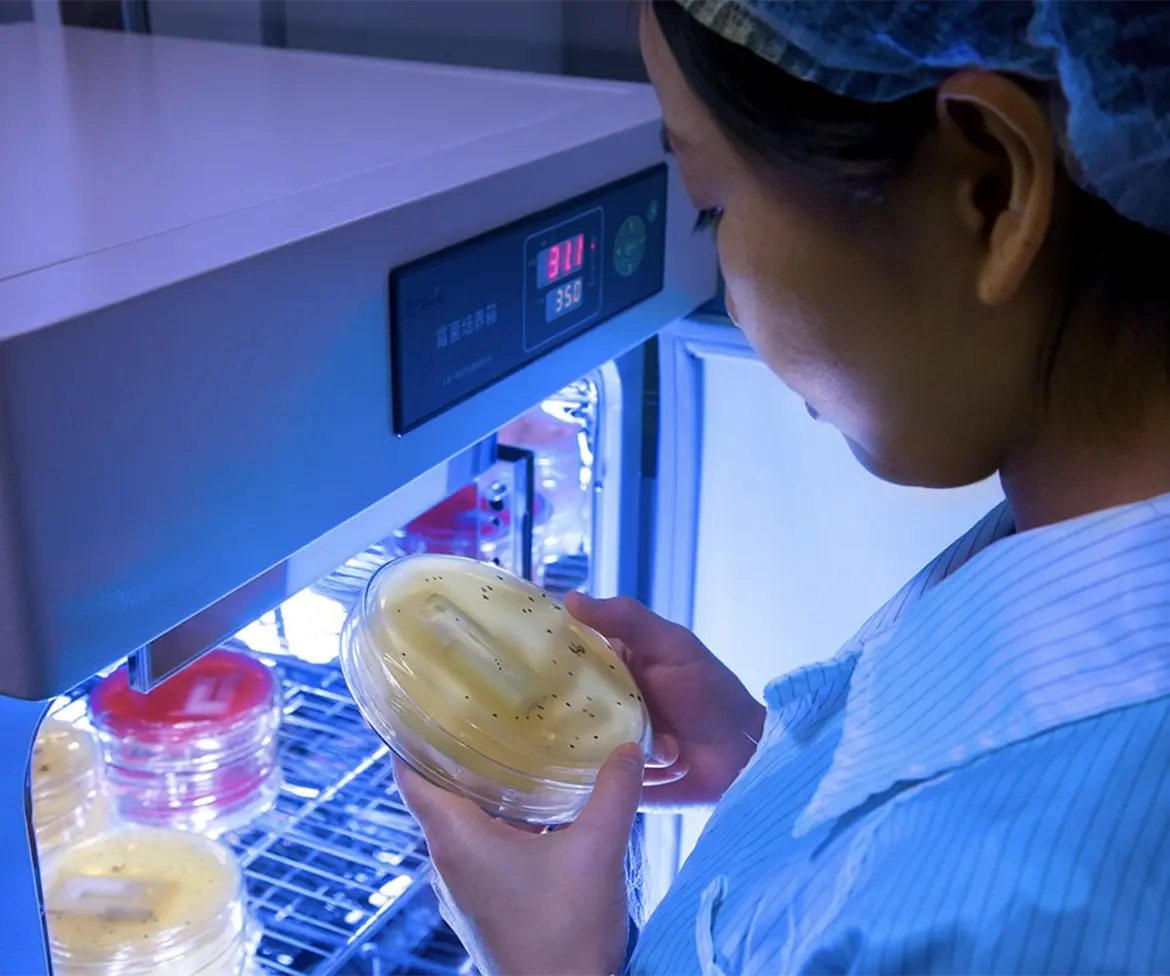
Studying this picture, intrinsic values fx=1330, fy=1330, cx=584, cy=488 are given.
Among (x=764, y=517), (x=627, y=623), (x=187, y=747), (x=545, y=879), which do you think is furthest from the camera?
(x=764, y=517)

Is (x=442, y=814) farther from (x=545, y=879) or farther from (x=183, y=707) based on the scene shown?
(x=183, y=707)

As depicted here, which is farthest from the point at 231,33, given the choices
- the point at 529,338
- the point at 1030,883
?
the point at 1030,883

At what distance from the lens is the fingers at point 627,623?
889mm

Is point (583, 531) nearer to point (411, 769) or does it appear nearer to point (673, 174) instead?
point (673, 174)

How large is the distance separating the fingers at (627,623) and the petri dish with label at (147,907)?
13.9 inches

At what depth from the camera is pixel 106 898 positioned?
0.96 m

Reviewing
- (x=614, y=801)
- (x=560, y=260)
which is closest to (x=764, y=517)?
(x=560, y=260)

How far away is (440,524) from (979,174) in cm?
83

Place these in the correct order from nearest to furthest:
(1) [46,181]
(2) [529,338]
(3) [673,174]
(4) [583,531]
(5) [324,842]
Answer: (1) [46,181] < (2) [529,338] < (3) [673,174] < (5) [324,842] < (4) [583,531]

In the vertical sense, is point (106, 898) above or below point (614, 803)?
below

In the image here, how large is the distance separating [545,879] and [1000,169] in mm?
402

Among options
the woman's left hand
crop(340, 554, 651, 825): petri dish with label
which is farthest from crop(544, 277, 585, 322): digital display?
the woman's left hand

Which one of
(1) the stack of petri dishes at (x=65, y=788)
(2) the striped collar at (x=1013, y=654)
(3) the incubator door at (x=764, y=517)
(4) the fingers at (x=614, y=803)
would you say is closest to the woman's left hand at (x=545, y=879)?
(4) the fingers at (x=614, y=803)

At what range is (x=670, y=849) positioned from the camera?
140 cm
